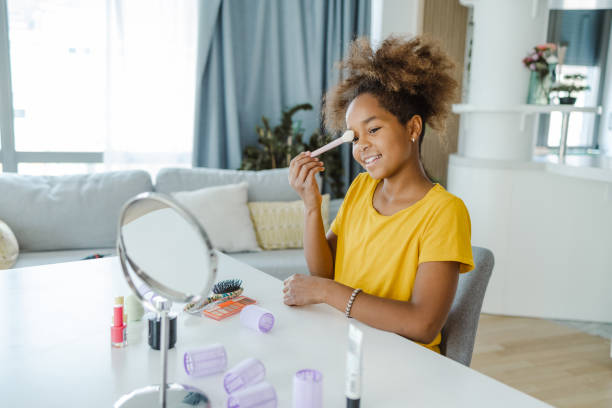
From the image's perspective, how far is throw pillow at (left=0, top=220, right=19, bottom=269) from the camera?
6.87ft

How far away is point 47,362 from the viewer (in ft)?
2.64

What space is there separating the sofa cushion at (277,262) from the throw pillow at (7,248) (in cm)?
95

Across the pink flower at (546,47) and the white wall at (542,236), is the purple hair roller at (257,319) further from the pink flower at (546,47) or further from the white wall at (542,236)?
the pink flower at (546,47)

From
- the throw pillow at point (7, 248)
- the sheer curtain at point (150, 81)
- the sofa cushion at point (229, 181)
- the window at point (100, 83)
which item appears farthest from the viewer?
the sheer curtain at point (150, 81)

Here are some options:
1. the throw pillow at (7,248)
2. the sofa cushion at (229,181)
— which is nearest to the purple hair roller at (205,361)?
the throw pillow at (7,248)

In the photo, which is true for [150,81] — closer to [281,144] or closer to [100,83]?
[100,83]

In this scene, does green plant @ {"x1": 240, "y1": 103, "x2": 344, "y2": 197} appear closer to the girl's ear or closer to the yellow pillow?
the yellow pillow

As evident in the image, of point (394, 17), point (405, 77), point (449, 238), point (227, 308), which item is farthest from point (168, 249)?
point (394, 17)

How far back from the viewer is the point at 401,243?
3.67ft

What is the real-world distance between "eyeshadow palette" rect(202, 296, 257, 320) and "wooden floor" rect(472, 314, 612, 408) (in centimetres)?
139

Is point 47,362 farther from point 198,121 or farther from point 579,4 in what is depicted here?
point 579,4

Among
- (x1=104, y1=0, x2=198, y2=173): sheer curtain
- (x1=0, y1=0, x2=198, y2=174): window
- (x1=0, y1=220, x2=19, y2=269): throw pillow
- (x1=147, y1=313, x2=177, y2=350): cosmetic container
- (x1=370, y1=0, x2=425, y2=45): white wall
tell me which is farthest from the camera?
(x1=370, y1=0, x2=425, y2=45): white wall

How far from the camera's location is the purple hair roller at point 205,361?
A: 0.74 meters

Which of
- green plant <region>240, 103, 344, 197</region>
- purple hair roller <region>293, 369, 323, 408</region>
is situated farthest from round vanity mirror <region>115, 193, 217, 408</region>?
green plant <region>240, 103, 344, 197</region>
